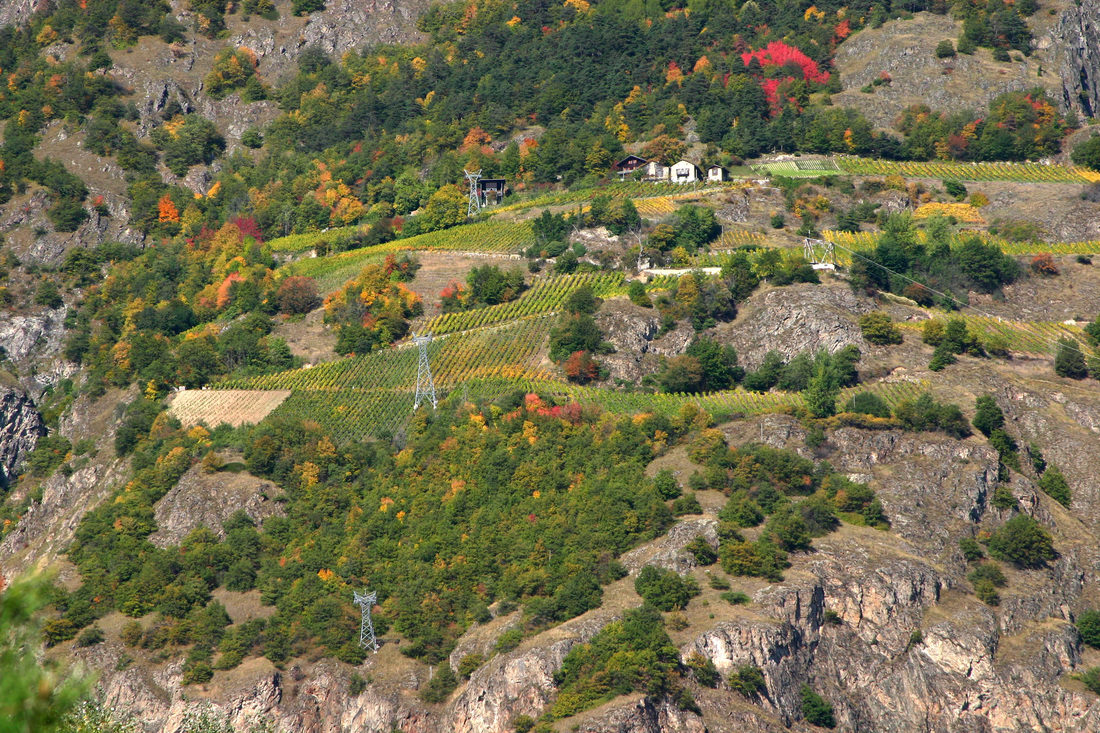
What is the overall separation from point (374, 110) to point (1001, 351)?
90.1 metres

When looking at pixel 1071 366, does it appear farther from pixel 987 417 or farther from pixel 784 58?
pixel 784 58

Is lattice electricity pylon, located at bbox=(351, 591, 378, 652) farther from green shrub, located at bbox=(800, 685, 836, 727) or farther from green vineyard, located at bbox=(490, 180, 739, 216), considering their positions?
green vineyard, located at bbox=(490, 180, 739, 216)

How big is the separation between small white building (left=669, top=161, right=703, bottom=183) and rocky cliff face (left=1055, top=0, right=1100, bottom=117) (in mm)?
41034

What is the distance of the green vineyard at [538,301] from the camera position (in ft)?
336

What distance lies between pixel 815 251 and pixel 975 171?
90.5ft

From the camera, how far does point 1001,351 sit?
306ft

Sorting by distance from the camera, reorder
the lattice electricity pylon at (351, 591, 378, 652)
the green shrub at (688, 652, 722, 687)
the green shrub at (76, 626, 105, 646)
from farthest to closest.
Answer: the green shrub at (76, 626, 105, 646), the lattice electricity pylon at (351, 591, 378, 652), the green shrub at (688, 652, 722, 687)

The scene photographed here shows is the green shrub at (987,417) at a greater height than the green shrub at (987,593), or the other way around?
the green shrub at (987,417)

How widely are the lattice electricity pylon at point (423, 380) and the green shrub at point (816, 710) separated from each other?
119 feet

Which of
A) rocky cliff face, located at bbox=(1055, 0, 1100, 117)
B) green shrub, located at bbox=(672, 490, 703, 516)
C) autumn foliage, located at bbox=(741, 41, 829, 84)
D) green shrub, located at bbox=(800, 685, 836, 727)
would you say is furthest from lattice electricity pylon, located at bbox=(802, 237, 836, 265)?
green shrub, located at bbox=(800, 685, 836, 727)

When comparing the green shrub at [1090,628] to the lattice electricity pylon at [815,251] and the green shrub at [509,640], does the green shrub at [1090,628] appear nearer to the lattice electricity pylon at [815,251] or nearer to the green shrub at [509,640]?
the green shrub at [509,640]

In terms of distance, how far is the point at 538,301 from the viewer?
103 meters

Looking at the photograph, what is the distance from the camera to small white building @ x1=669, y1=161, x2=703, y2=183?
124750 millimetres

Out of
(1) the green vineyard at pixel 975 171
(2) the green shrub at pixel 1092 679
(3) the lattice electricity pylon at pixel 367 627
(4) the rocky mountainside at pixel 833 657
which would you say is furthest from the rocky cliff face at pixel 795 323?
(3) the lattice electricity pylon at pixel 367 627
